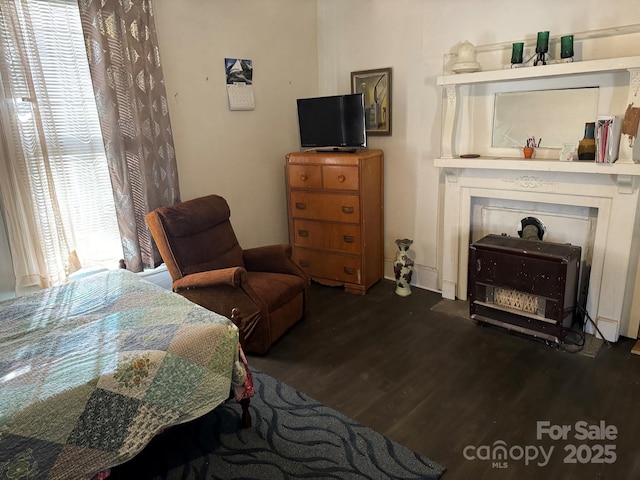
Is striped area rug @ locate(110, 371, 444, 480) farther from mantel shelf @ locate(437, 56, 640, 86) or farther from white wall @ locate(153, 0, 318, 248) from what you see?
mantel shelf @ locate(437, 56, 640, 86)

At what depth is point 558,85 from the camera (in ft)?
9.33

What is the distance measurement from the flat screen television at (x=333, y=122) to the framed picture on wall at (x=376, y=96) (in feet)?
1.03

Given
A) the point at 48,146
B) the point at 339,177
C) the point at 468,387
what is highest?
the point at 48,146

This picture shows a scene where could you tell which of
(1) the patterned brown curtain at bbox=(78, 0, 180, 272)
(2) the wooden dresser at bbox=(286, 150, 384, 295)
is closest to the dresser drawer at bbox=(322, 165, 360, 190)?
(2) the wooden dresser at bbox=(286, 150, 384, 295)

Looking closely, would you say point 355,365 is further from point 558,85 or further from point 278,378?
point 558,85

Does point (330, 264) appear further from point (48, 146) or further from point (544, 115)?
point (48, 146)

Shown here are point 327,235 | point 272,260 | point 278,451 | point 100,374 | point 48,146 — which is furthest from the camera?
point 327,235

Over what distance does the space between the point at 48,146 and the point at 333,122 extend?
202 cm

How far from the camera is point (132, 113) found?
2.85 m

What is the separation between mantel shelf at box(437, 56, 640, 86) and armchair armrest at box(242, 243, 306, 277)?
1613 mm

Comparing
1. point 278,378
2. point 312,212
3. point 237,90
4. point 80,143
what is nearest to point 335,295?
point 312,212

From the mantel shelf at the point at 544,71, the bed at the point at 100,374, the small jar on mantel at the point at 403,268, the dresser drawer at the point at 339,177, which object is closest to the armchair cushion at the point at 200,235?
the bed at the point at 100,374

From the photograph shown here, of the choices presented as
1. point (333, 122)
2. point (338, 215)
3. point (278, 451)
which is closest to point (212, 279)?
point (278, 451)

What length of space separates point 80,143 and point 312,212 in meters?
1.77
